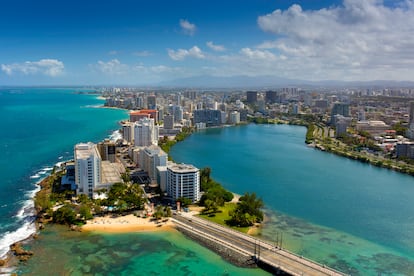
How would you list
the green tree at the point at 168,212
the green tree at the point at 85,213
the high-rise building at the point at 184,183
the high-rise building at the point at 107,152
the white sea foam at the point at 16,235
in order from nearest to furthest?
the white sea foam at the point at 16,235 < the green tree at the point at 85,213 < the green tree at the point at 168,212 < the high-rise building at the point at 184,183 < the high-rise building at the point at 107,152

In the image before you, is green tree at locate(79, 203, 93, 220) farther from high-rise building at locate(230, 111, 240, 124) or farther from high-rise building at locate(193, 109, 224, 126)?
high-rise building at locate(230, 111, 240, 124)

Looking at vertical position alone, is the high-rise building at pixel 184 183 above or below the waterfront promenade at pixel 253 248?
above

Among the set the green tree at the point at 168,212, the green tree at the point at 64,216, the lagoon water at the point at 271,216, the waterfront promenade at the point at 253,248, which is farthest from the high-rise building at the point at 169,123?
the green tree at the point at 64,216

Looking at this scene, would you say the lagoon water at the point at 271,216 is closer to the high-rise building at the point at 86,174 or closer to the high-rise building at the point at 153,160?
the high-rise building at the point at 86,174

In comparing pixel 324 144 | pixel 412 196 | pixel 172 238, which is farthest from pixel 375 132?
pixel 172 238

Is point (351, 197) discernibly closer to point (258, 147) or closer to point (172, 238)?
point (172, 238)
